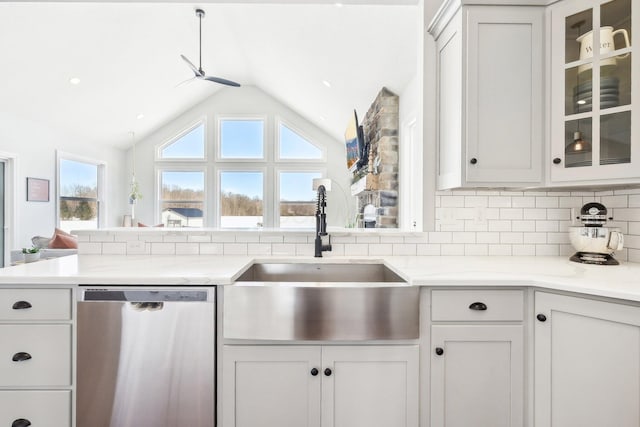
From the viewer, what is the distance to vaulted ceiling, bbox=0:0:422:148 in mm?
3014

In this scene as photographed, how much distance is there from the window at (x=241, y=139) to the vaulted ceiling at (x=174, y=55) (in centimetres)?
104

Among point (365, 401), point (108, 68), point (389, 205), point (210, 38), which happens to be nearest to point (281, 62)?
point (210, 38)

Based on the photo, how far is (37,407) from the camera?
1290 mm

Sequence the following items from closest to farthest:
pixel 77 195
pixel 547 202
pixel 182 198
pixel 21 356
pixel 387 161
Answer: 1. pixel 21 356
2. pixel 547 202
3. pixel 387 161
4. pixel 77 195
5. pixel 182 198

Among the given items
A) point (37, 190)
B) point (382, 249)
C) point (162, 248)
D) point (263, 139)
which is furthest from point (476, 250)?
point (263, 139)

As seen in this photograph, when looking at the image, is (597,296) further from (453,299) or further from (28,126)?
(28,126)

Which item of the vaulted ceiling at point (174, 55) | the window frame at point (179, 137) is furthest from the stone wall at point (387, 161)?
the window frame at point (179, 137)

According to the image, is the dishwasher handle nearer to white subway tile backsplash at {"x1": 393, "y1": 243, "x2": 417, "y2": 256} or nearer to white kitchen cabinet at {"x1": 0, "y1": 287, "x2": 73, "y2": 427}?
white kitchen cabinet at {"x1": 0, "y1": 287, "x2": 73, "y2": 427}

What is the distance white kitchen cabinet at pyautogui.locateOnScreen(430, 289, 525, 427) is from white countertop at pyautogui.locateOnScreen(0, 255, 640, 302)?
0.37ft

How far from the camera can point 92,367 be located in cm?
128

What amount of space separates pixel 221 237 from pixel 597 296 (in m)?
1.68

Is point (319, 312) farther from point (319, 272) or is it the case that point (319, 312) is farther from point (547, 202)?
point (547, 202)

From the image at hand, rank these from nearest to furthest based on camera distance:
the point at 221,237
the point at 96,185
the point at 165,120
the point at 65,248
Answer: the point at 221,237, the point at 65,248, the point at 96,185, the point at 165,120

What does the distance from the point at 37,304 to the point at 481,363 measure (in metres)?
1.69
